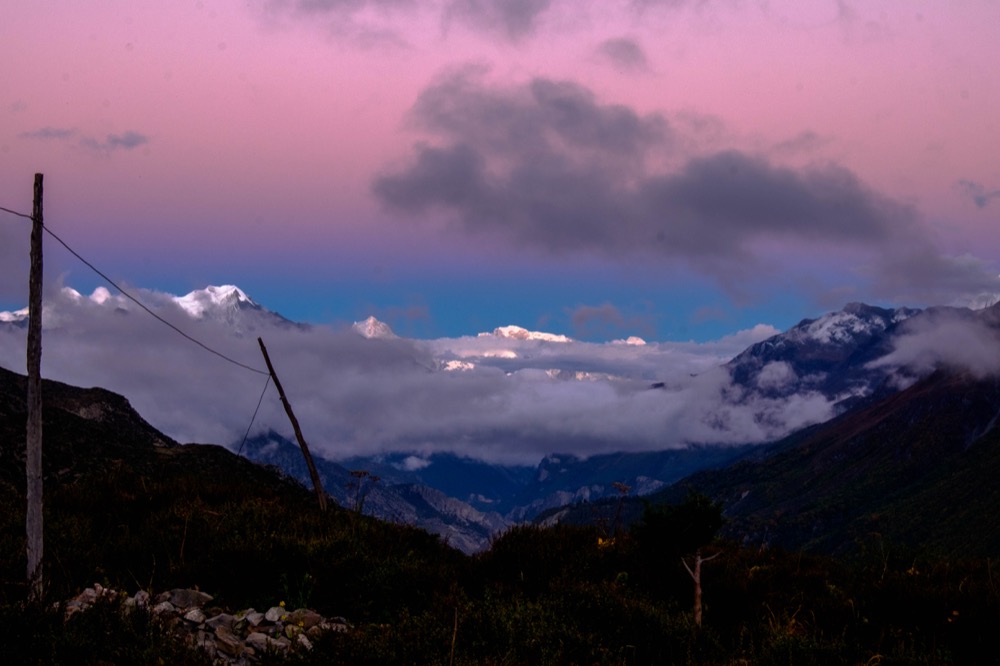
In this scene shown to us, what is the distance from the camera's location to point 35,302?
42.2ft

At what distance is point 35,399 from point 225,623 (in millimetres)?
4764

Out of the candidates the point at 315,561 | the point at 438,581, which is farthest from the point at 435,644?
the point at 315,561

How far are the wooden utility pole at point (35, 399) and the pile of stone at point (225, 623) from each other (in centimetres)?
114

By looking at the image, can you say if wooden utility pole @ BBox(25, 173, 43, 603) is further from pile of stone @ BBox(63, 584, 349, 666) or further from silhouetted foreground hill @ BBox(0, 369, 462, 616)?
pile of stone @ BBox(63, 584, 349, 666)

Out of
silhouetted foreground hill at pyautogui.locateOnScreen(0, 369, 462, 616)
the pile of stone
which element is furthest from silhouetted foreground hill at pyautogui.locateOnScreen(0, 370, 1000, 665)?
the pile of stone

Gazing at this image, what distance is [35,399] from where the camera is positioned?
12.7 meters

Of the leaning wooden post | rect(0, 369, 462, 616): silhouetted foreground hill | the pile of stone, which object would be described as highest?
the leaning wooden post

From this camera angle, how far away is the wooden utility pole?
12289mm

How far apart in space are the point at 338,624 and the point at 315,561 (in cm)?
230

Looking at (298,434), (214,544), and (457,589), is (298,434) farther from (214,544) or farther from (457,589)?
(457,589)

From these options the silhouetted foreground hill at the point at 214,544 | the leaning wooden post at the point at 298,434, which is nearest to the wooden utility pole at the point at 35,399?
the silhouetted foreground hill at the point at 214,544

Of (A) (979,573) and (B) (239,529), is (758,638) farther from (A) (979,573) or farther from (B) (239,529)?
(B) (239,529)

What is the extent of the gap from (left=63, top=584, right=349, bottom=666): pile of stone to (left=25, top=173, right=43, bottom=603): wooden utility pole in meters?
1.14

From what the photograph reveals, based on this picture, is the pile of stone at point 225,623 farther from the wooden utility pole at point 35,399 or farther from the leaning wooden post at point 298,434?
the leaning wooden post at point 298,434
